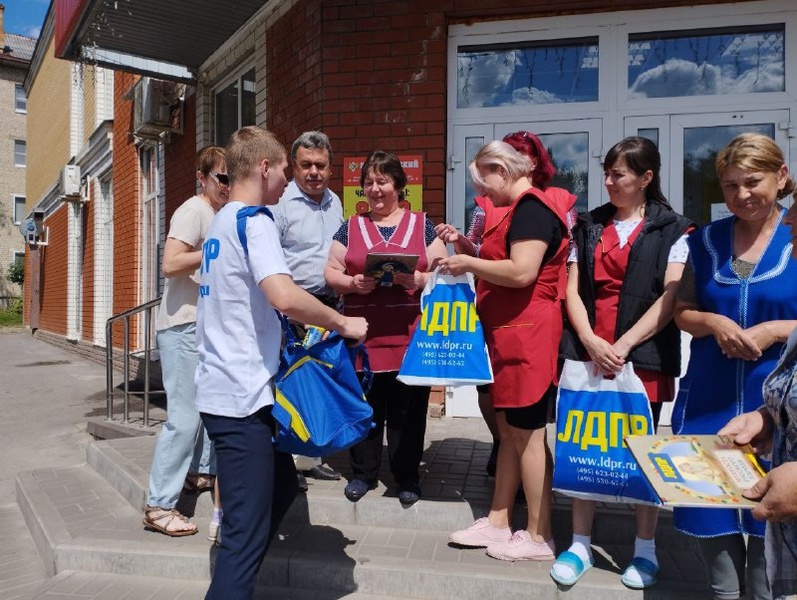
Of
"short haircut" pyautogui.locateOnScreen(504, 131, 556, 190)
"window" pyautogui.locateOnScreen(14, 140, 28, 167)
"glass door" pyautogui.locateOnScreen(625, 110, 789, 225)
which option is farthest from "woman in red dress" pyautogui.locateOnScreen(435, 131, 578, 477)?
"window" pyautogui.locateOnScreen(14, 140, 28, 167)

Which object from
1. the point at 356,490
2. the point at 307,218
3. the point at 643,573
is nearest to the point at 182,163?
the point at 307,218

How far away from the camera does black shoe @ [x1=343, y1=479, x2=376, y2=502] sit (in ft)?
11.0

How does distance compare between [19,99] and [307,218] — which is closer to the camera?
[307,218]

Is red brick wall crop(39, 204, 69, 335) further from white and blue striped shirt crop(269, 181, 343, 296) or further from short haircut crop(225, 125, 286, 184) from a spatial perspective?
short haircut crop(225, 125, 286, 184)

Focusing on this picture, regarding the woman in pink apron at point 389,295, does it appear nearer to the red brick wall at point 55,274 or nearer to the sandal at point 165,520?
the sandal at point 165,520

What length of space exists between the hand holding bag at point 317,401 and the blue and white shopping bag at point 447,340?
521mm

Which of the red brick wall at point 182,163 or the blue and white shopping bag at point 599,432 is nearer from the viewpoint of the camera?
the blue and white shopping bag at point 599,432

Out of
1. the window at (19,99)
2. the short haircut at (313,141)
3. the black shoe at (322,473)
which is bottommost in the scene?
the black shoe at (322,473)

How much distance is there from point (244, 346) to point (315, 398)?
1.11ft

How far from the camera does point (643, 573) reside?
8.77 ft

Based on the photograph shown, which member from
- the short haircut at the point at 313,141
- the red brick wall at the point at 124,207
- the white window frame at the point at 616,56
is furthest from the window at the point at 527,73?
the red brick wall at the point at 124,207

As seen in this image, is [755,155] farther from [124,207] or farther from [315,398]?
[124,207]

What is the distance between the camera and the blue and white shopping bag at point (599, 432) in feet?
8.48

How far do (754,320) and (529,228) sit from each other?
946 mm
